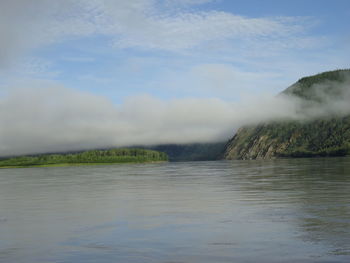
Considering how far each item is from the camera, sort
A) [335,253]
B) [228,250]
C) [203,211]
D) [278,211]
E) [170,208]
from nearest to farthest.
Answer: [335,253] < [228,250] < [278,211] < [203,211] < [170,208]

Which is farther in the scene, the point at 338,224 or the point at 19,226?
the point at 19,226

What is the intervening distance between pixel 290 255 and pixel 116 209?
74.8ft

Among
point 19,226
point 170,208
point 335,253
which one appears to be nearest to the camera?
point 335,253

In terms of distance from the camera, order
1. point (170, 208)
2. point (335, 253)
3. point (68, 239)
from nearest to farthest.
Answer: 1. point (335, 253)
2. point (68, 239)
3. point (170, 208)

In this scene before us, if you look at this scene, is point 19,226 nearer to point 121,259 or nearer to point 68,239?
point 68,239

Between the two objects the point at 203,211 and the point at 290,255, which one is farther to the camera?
the point at 203,211

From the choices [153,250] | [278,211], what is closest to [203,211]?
[278,211]

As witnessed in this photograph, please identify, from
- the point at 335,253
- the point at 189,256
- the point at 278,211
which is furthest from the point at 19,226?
the point at 335,253

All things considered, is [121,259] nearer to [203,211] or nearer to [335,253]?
[335,253]

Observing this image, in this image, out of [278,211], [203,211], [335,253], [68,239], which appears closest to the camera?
[335,253]

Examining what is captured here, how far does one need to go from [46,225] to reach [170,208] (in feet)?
38.9

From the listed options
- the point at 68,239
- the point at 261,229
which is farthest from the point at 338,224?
the point at 68,239

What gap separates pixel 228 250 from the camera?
2062 cm

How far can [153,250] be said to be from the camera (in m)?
21.2
